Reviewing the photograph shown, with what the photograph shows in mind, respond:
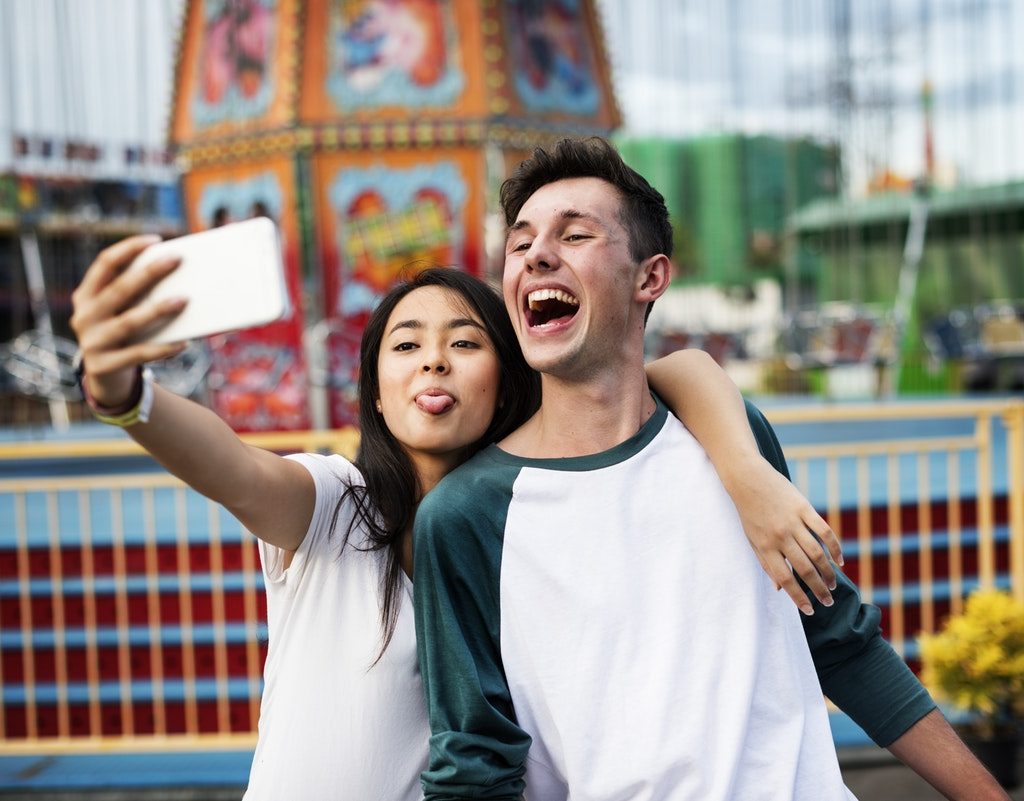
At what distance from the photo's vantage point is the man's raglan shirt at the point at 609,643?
125 cm

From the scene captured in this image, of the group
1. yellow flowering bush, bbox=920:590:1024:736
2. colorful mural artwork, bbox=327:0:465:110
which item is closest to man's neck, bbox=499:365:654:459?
yellow flowering bush, bbox=920:590:1024:736

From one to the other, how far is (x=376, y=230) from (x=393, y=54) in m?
1.17

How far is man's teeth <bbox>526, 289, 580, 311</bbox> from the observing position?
1.36 metres

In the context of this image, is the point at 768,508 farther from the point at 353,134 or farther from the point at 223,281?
the point at 353,134

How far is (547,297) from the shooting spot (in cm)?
136

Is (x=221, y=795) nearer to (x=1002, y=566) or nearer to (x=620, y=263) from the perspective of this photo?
(x=620, y=263)

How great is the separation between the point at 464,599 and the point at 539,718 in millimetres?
176

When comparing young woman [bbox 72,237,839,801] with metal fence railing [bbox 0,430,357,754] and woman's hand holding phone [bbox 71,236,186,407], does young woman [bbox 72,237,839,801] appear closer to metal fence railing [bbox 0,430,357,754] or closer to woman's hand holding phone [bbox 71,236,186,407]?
woman's hand holding phone [bbox 71,236,186,407]

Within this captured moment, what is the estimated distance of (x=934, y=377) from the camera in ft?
58.2

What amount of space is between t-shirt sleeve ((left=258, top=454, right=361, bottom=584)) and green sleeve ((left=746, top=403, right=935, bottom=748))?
597 mm

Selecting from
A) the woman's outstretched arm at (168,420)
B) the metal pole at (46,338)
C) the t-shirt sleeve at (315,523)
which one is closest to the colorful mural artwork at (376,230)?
Answer: the metal pole at (46,338)

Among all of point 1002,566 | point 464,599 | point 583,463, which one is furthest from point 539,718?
point 1002,566

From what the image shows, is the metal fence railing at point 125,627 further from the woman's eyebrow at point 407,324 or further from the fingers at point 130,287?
the fingers at point 130,287

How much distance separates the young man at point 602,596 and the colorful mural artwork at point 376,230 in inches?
229
